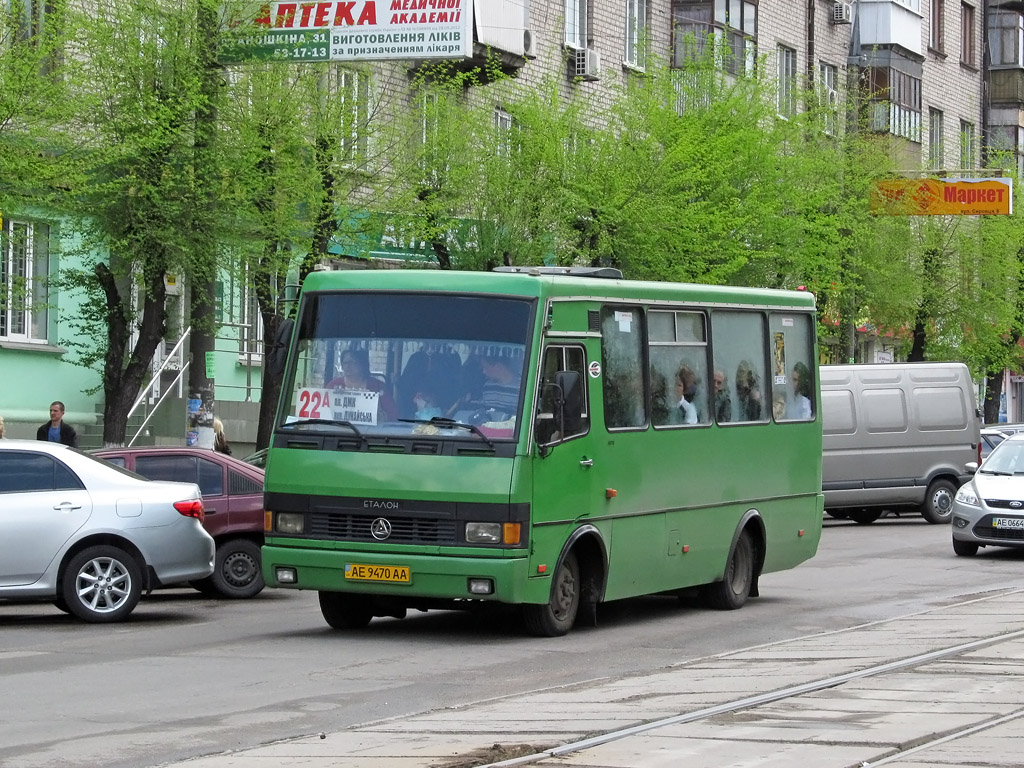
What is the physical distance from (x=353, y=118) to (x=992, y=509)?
9.70 m

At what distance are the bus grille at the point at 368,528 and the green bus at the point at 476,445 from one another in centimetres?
1

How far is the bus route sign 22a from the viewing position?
73.2ft

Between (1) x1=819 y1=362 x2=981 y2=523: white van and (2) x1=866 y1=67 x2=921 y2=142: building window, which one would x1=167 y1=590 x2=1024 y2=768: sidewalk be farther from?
(2) x1=866 y1=67 x2=921 y2=142: building window

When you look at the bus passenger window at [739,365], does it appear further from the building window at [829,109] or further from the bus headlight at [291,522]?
the building window at [829,109]

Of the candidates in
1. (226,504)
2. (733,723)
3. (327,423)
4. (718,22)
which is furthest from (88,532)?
(718,22)

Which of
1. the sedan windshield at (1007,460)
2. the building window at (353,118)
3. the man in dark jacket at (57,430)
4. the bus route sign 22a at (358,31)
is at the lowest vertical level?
the sedan windshield at (1007,460)

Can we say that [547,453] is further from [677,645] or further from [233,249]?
[233,249]

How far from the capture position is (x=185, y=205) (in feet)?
71.0

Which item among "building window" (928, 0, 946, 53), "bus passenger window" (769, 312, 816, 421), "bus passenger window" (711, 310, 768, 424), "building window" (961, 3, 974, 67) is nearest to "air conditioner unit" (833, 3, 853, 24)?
"building window" (928, 0, 946, 53)

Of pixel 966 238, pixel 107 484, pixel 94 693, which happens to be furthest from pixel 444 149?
pixel 966 238

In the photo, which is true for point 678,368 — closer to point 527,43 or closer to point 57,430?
point 57,430

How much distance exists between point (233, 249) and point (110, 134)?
199 cm

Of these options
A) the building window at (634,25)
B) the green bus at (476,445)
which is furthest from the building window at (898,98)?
the green bus at (476,445)

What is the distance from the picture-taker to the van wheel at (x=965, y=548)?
24.7 m
